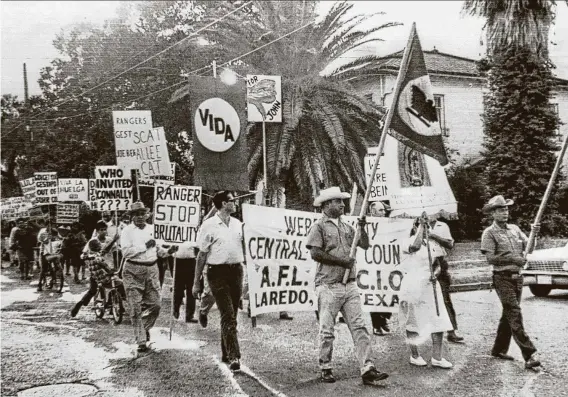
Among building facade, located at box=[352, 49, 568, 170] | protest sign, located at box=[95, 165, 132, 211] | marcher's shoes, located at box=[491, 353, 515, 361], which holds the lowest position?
marcher's shoes, located at box=[491, 353, 515, 361]

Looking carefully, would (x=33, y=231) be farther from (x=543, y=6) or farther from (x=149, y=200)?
(x=543, y=6)

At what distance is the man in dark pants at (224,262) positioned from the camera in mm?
7867

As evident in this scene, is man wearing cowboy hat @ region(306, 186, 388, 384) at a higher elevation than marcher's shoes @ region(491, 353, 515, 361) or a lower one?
higher

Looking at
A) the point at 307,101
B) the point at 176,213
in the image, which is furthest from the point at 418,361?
the point at 307,101

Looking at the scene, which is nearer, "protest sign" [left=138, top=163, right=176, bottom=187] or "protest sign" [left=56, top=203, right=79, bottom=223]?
"protest sign" [left=138, top=163, right=176, bottom=187]

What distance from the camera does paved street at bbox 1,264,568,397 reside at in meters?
6.96

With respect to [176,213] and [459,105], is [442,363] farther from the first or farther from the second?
[459,105]

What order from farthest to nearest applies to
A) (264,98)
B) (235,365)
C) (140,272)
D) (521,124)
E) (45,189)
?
(45,189), (521,124), (264,98), (140,272), (235,365)

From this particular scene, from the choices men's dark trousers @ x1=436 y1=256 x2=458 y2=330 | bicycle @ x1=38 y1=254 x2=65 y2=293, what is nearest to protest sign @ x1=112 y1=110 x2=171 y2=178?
bicycle @ x1=38 y1=254 x2=65 y2=293

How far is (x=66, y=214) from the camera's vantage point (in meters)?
23.4

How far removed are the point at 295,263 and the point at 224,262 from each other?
3.98 ft

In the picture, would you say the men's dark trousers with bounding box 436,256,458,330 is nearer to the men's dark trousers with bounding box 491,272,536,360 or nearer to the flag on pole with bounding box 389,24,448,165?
the men's dark trousers with bounding box 491,272,536,360

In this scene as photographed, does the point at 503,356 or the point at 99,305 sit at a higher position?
the point at 99,305

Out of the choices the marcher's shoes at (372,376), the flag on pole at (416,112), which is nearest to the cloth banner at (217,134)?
the flag on pole at (416,112)
